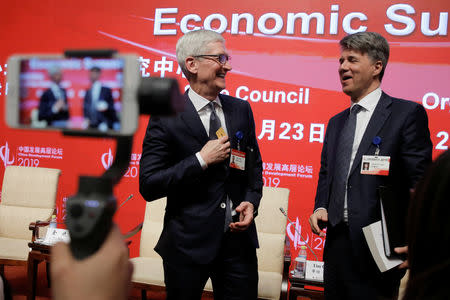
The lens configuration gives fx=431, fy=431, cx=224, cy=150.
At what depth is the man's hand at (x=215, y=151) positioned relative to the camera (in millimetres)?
1686

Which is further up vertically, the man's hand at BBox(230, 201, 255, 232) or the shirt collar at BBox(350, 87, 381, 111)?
the shirt collar at BBox(350, 87, 381, 111)

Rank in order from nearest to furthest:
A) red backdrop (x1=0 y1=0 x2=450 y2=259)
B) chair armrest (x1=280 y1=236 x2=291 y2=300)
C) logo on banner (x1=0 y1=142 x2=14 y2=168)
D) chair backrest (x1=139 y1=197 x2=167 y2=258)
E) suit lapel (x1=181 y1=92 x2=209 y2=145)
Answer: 1. suit lapel (x1=181 y1=92 x2=209 y2=145)
2. chair armrest (x1=280 y1=236 x2=291 y2=300)
3. chair backrest (x1=139 y1=197 x2=167 y2=258)
4. red backdrop (x1=0 y1=0 x2=450 y2=259)
5. logo on banner (x1=0 y1=142 x2=14 y2=168)

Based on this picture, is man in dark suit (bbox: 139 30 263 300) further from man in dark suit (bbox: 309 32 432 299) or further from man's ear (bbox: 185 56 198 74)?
man in dark suit (bbox: 309 32 432 299)

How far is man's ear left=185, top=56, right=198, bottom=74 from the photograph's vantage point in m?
1.87

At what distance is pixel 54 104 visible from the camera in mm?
674

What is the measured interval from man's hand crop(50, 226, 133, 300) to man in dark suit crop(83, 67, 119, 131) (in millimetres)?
172

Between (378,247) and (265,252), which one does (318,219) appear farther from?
(265,252)

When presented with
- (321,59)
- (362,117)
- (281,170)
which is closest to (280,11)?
(321,59)

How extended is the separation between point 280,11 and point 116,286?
3.53 metres

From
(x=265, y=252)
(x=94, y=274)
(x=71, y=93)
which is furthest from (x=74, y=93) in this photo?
(x=265, y=252)

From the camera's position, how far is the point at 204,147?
5.61 feet

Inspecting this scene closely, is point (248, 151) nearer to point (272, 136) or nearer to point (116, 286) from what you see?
point (116, 286)

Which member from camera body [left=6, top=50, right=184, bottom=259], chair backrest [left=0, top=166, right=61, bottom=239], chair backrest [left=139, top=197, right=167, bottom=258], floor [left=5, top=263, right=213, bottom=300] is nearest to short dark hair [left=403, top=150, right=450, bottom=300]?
camera body [left=6, top=50, right=184, bottom=259]

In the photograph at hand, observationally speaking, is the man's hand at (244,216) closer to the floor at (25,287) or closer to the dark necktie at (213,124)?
the dark necktie at (213,124)
